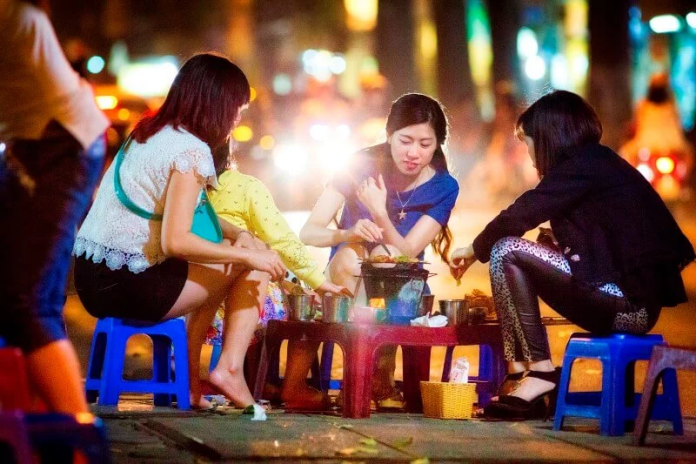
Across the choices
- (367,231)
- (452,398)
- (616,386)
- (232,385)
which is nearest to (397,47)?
→ (367,231)

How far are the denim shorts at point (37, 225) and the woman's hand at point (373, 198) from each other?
321 cm

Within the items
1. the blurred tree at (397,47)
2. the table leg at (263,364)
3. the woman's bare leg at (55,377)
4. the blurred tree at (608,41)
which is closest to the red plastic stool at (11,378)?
the woman's bare leg at (55,377)

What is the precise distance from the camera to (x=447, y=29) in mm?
43156

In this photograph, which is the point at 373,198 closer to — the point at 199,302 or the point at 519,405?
the point at 199,302

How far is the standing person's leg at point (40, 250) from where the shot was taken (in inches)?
149

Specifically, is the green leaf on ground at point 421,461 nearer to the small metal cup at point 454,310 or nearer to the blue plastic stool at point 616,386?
the blue plastic stool at point 616,386

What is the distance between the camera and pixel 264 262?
5.85 metres

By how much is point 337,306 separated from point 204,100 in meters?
1.21

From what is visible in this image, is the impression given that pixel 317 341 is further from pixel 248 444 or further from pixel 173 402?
pixel 248 444

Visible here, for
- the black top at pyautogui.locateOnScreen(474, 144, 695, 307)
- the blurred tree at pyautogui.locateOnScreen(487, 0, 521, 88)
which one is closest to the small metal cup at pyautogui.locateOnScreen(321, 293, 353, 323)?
the black top at pyautogui.locateOnScreen(474, 144, 695, 307)

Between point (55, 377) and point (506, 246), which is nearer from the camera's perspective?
point (55, 377)

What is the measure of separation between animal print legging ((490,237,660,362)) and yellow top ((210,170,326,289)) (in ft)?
3.43

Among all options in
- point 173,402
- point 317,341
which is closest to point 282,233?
point 317,341

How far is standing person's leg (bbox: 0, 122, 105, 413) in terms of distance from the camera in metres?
3.79
